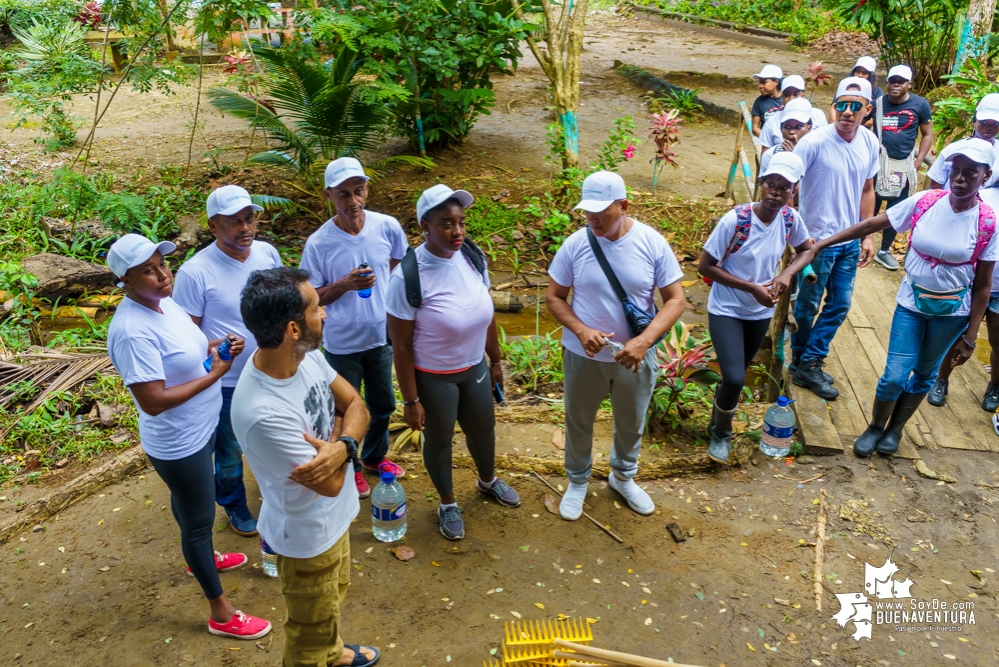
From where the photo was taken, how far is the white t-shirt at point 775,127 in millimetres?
6057

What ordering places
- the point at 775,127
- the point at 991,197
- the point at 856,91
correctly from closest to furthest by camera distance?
the point at 991,197 < the point at 856,91 < the point at 775,127

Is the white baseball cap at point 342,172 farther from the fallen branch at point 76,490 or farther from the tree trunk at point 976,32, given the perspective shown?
the tree trunk at point 976,32

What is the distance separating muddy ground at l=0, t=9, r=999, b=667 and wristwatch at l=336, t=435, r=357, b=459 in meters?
1.25

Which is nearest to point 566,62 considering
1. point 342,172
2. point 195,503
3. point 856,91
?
point 856,91

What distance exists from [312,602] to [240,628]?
94cm

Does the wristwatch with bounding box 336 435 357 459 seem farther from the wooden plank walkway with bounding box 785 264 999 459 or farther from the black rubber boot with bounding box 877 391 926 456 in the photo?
the black rubber boot with bounding box 877 391 926 456

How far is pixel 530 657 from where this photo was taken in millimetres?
3199

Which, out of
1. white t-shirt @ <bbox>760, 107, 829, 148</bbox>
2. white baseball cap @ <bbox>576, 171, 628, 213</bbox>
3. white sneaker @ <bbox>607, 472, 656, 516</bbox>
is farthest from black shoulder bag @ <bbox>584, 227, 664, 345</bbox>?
white t-shirt @ <bbox>760, 107, 829, 148</bbox>

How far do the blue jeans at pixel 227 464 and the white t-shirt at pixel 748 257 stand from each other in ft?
9.09

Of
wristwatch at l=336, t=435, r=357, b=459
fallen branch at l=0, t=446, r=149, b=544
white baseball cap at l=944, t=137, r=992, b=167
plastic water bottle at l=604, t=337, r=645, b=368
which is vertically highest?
white baseball cap at l=944, t=137, r=992, b=167

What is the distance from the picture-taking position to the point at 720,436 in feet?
15.2

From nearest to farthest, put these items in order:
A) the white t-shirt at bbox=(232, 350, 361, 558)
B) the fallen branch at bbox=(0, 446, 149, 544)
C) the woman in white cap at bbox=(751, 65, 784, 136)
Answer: the white t-shirt at bbox=(232, 350, 361, 558)
the fallen branch at bbox=(0, 446, 149, 544)
the woman in white cap at bbox=(751, 65, 784, 136)

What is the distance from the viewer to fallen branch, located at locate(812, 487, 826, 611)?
365cm

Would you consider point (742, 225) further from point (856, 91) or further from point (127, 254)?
point (127, 254)
